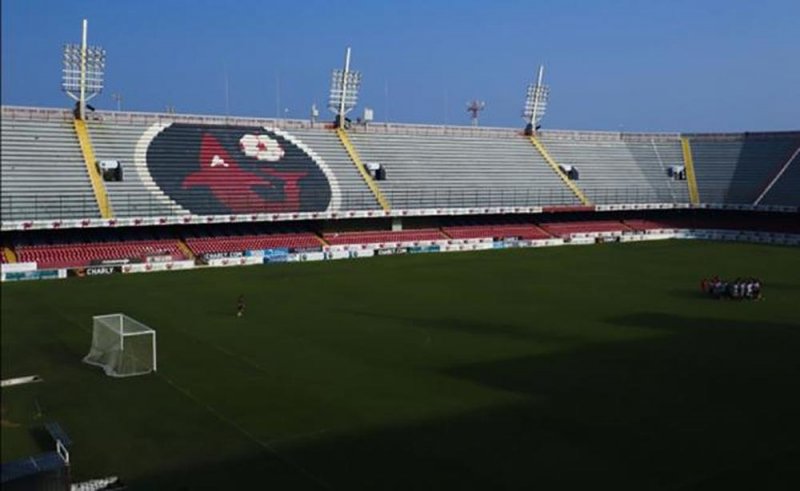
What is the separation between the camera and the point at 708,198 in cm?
6656

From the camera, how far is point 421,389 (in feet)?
61.0

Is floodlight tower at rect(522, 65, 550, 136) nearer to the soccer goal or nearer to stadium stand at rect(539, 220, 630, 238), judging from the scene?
stadium stand at rect(539, 220, 630, 238)

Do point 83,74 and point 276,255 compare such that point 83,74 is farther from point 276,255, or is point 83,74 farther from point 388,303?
point 388,303

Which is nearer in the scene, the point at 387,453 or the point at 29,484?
the point at 29,484

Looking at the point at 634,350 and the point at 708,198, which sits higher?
the point at 708,198

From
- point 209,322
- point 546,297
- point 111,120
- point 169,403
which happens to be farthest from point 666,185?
point 169,403

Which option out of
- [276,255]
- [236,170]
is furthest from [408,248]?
[236,170]

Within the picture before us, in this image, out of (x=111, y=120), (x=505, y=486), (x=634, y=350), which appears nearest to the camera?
(x=505, y=486)

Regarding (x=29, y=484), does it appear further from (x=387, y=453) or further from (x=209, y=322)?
(x=209, y=322)

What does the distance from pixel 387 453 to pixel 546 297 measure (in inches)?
766

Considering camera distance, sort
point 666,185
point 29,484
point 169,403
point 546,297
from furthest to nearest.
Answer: point 666,185 → point 546,297 → point 169,403 → point 29,484

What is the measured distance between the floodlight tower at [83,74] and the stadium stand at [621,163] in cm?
3804

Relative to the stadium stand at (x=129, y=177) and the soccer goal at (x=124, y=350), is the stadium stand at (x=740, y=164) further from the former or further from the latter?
the soccer goal at (x=124, y=350)

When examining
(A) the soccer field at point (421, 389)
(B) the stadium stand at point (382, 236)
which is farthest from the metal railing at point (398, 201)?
(A) the soccer field at point (421, 389)
